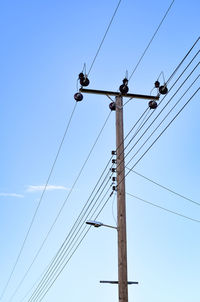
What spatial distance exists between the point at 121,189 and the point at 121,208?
53 cm

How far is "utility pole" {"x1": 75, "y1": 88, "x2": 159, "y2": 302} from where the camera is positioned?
8.43m

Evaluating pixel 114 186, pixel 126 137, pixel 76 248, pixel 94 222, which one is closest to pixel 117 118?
pixel 126 137

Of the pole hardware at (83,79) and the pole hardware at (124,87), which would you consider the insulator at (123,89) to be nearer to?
the pole hardware at (124,87)

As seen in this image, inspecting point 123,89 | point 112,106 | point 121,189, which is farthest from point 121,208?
point 123,89

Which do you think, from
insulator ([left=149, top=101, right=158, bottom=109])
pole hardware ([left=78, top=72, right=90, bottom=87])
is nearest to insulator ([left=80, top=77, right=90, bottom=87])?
pole hardware ([left=78, top=72, right=90, bottom=87])

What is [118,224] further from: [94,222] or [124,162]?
[124,162]

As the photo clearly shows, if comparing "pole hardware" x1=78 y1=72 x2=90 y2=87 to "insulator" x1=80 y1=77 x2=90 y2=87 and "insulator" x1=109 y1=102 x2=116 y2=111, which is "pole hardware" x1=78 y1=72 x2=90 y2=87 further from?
"insulator" x1=109 y1=102 x2=116 y2=111

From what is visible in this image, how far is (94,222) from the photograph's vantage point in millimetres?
9719

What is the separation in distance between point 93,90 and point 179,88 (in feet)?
13.8

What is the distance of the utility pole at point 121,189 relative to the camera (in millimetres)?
8430

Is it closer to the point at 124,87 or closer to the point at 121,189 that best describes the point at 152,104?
the point at 124,87

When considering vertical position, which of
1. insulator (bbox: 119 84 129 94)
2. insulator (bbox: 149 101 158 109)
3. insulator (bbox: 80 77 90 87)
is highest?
insulator (bbox: 80 77 90 87)

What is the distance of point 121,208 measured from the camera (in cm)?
916

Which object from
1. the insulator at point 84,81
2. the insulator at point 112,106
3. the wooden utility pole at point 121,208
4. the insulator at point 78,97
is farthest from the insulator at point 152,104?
the insulator at point 78,97
